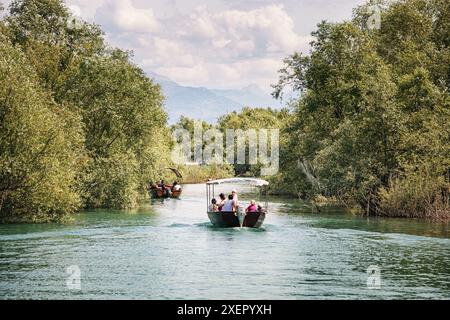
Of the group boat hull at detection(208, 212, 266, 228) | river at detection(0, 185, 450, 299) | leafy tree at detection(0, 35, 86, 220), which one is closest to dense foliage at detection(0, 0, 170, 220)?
leafy tree at detection(0, 35, 86, 220)

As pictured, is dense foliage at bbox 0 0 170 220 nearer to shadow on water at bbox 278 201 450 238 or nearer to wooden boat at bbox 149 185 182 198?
wooden boat at bbox 149 185 182 198

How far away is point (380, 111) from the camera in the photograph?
46281 mm

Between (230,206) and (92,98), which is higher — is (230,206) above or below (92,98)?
below

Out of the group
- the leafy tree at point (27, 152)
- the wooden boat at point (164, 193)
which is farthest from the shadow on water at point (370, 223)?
the wooden boat at point (164, 193)

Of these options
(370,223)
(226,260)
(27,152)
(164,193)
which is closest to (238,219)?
(370,223)

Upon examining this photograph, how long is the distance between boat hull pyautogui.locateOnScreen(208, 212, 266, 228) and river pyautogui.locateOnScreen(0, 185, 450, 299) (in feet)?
1.39

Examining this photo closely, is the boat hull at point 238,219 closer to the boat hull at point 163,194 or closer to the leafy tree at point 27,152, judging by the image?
the leafy tree at point 27,152

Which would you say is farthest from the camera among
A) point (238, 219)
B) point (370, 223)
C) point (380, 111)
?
point (380, 111)

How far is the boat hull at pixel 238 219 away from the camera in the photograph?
36469 millimetres

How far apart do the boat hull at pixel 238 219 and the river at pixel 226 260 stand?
0.42 m

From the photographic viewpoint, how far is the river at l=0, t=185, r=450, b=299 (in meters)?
21.0

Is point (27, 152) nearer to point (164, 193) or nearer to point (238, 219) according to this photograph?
point (238, 219)

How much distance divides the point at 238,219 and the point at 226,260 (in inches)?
407
